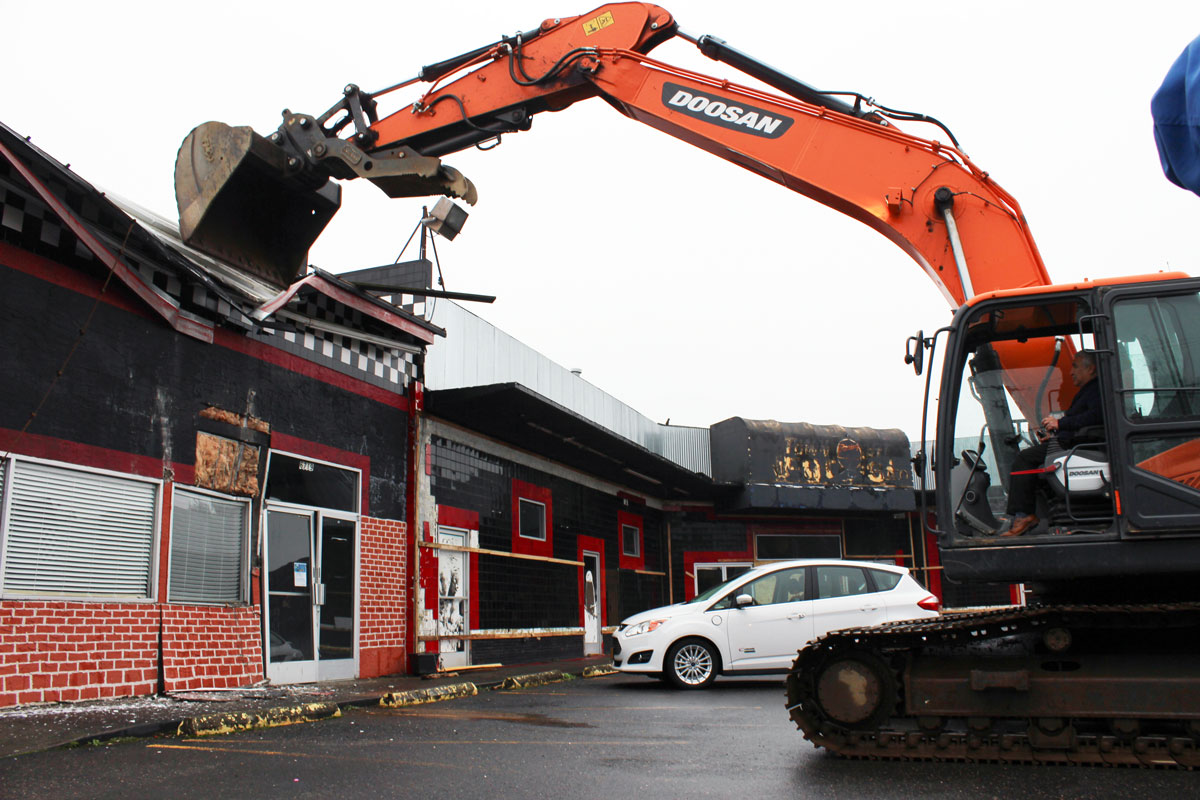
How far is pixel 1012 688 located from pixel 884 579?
6736mm

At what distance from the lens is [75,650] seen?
8719 mm

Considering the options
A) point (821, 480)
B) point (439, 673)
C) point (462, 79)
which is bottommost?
point (439, 673)

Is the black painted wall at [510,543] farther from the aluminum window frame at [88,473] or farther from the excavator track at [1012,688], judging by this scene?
the excavator track at [1012,688]

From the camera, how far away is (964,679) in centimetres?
618

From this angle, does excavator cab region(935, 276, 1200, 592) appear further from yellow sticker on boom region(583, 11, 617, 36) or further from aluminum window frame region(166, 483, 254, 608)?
aluminum window frame region(166, 483, 254, 608)

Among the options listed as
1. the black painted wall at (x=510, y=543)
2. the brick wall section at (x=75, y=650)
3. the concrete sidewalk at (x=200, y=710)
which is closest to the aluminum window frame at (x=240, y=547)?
the brick wall section at (x=75, y=650)

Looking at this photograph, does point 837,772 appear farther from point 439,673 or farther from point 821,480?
point 821,480

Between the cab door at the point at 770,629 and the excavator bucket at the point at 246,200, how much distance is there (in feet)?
22.2

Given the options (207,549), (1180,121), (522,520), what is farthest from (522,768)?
(522,520)

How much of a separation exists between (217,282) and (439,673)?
613 centimetres

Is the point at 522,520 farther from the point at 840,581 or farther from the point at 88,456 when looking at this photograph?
the point at 88,456

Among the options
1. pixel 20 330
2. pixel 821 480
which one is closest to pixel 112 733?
pixel 20 330

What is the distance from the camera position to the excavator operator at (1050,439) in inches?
235

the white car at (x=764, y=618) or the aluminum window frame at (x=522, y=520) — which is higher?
the aluminum window frame at (x=522, y=520)
